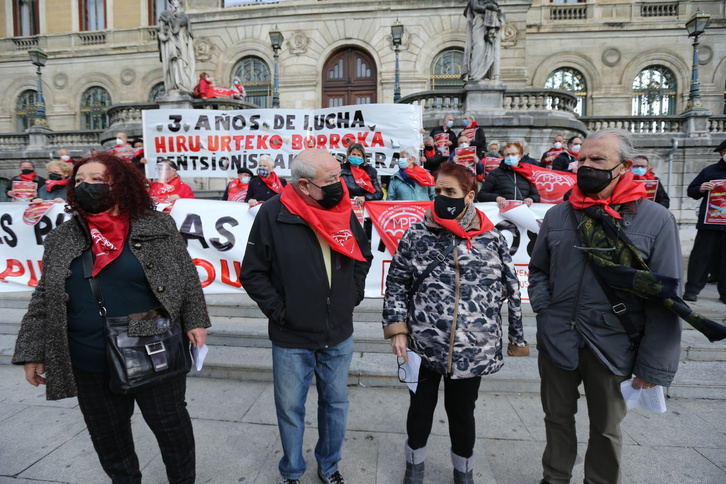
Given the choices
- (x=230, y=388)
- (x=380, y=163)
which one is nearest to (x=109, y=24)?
(x=380, y=163)

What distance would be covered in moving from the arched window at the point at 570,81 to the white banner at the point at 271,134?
58.3ft

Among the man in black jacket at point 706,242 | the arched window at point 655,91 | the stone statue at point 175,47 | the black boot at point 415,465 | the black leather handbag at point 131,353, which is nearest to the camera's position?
the black leather handbag at point 131,353

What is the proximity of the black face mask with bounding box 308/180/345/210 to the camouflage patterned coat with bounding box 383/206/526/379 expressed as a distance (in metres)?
0.48

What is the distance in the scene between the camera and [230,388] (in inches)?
158

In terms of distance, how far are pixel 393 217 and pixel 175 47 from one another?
12.4 metres

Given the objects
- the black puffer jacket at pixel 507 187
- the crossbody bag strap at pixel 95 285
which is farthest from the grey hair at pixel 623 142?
the black puffer jacket at pixel 507 187

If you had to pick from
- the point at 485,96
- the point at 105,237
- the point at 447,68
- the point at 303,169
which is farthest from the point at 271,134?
the point at 447,68

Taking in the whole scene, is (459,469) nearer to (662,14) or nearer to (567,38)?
(567,38)

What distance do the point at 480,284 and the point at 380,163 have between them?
5.53m

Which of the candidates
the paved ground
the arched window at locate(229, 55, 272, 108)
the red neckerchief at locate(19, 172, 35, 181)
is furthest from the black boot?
the arched window at locate(229, 55, 272, 108)

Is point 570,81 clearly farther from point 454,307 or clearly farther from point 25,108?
point 25,108

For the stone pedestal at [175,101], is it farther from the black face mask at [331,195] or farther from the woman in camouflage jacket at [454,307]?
the woman in camouflage jacket at [454,307]

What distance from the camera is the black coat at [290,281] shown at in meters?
2.37

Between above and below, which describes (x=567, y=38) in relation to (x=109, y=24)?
below
